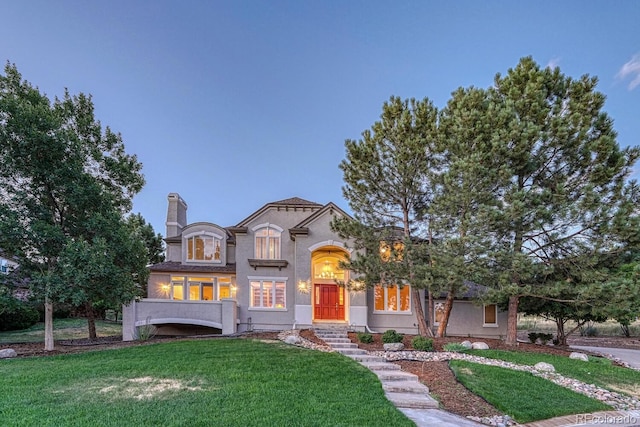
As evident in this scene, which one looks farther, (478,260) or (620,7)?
(620,7)

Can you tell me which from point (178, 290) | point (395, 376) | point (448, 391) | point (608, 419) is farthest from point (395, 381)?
point (178, 290)

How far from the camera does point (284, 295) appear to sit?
1781cm

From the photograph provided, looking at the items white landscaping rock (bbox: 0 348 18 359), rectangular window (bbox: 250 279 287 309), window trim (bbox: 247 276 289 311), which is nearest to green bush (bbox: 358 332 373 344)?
window trim (bbox: 247 276 289 311)

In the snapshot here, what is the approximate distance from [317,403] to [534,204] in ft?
32.8

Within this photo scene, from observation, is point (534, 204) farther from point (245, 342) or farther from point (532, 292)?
point (245, 342)

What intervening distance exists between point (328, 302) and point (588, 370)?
1131 centimetres

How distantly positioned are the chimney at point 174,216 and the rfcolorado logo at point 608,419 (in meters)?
20.7

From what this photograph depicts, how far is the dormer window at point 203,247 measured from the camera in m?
19.4

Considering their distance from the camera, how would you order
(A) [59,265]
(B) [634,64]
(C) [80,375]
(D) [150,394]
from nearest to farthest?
(D) [150,394] → (C) [80,375] → (A) [59,265] → (B) [634,64]

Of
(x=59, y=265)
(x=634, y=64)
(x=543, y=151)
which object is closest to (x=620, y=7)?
(x=634, y=64)

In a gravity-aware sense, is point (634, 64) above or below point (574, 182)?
above

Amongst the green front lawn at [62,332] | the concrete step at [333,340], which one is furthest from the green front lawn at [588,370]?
the green front lawn at [62,332]

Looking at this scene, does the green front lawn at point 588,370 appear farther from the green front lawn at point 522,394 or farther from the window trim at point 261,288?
the window trim at point 261,288

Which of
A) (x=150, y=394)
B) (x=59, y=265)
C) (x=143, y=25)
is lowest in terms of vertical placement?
(x=150, y=394)
